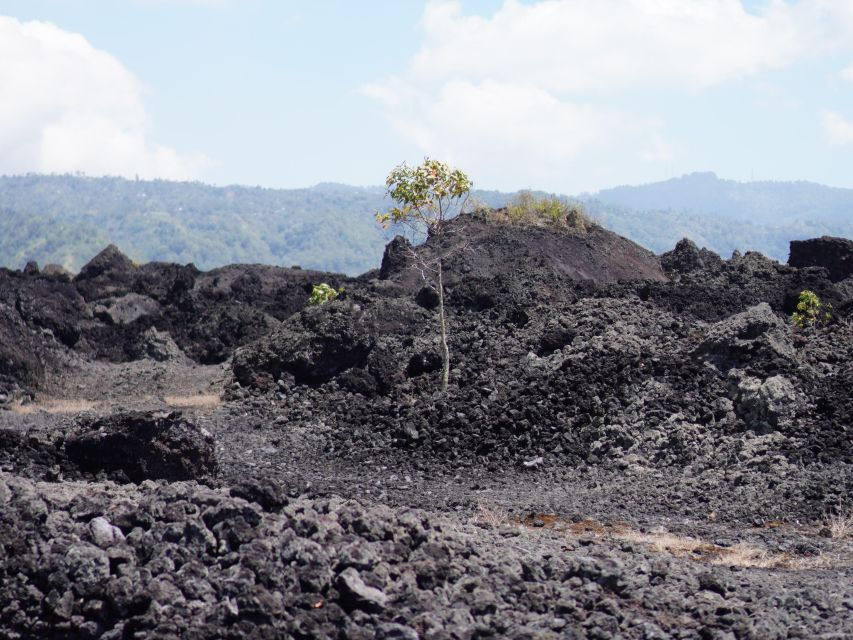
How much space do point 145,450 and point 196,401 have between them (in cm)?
840

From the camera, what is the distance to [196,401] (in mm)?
21188

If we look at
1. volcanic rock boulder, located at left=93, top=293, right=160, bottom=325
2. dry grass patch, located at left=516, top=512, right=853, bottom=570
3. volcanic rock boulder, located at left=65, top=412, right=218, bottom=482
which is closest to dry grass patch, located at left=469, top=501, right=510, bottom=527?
dry grass patch, located at left=516, top=512, right=853, bottom=570

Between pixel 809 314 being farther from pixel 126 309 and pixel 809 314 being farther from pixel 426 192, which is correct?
pixel 126 309

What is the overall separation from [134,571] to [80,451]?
18.9 feet

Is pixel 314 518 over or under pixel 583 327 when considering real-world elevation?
under

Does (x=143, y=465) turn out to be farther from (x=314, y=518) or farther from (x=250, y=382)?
(x=250, y=382)

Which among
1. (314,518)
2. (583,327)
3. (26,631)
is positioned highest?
(583,327)

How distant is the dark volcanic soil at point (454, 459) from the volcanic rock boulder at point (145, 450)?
1.4 inches

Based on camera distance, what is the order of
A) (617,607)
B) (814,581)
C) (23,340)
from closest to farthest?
(617,607) < (814,581) < (23,340)

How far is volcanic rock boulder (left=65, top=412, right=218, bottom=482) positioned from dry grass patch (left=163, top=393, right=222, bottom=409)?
23.2 feet

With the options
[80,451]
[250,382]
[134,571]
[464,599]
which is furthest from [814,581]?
[250,382]

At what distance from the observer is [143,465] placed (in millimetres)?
12797

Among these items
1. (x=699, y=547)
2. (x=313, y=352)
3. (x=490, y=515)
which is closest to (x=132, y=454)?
(x=490, y=515)

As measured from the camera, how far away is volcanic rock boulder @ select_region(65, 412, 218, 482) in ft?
42.2
